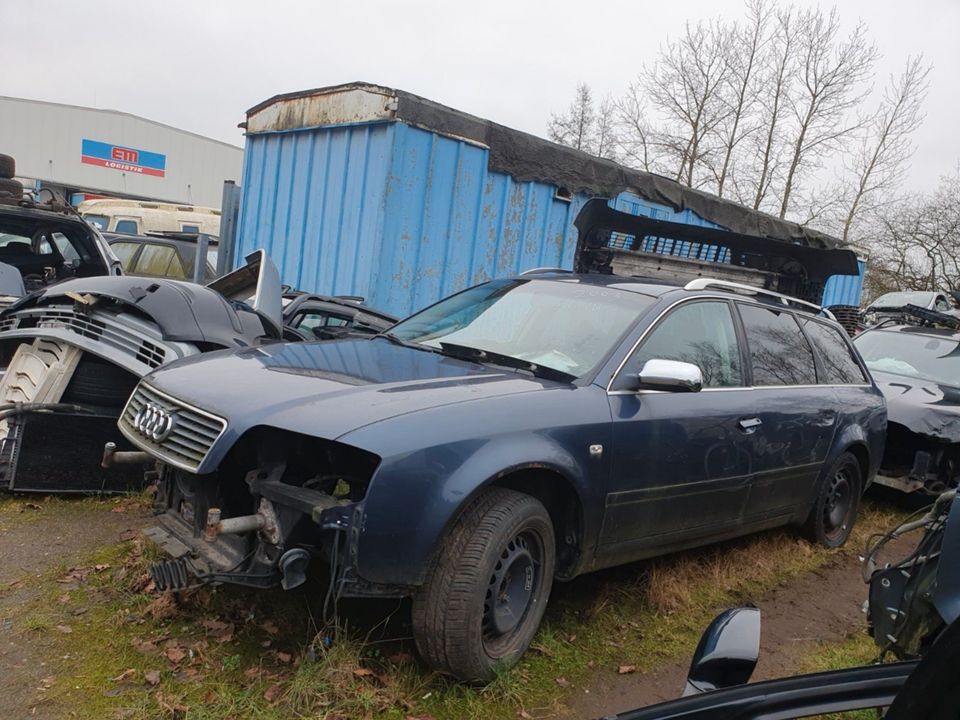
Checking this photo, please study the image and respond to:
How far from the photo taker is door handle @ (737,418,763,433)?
384 centimetres

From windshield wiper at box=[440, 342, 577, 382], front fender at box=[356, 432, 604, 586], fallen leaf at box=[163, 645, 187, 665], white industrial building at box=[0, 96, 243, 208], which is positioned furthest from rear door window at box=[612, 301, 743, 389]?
white industrial building at box=[0, 96, 243, 208]

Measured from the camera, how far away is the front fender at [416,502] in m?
2.52

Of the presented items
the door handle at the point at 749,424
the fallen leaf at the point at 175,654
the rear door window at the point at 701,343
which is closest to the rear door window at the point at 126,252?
the fallen leaf at the point at 175,654

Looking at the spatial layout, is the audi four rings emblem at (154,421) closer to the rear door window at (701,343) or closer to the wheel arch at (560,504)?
the wheel arch at (560,504)

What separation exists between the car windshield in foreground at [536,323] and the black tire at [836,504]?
82.0 inches

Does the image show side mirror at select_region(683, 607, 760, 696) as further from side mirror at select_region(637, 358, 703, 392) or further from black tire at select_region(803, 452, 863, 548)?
black tire at select_region(803, 452, 863, 548)

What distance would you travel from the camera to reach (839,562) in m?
4.95

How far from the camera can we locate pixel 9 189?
6.43 m

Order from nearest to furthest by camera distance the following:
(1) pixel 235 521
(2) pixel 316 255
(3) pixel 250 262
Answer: (1) pixel 235 521 → (3) pixel 250 262 → (2) pixel 316 255

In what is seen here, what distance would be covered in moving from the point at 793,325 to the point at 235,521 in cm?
355

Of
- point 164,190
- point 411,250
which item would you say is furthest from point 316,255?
point 164,190

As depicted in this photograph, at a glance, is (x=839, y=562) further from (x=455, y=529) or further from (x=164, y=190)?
(x=164, y=190)

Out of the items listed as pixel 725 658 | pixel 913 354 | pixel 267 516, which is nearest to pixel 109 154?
pixel 913 354

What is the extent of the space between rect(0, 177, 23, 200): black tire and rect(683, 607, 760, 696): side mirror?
673 centimetres
